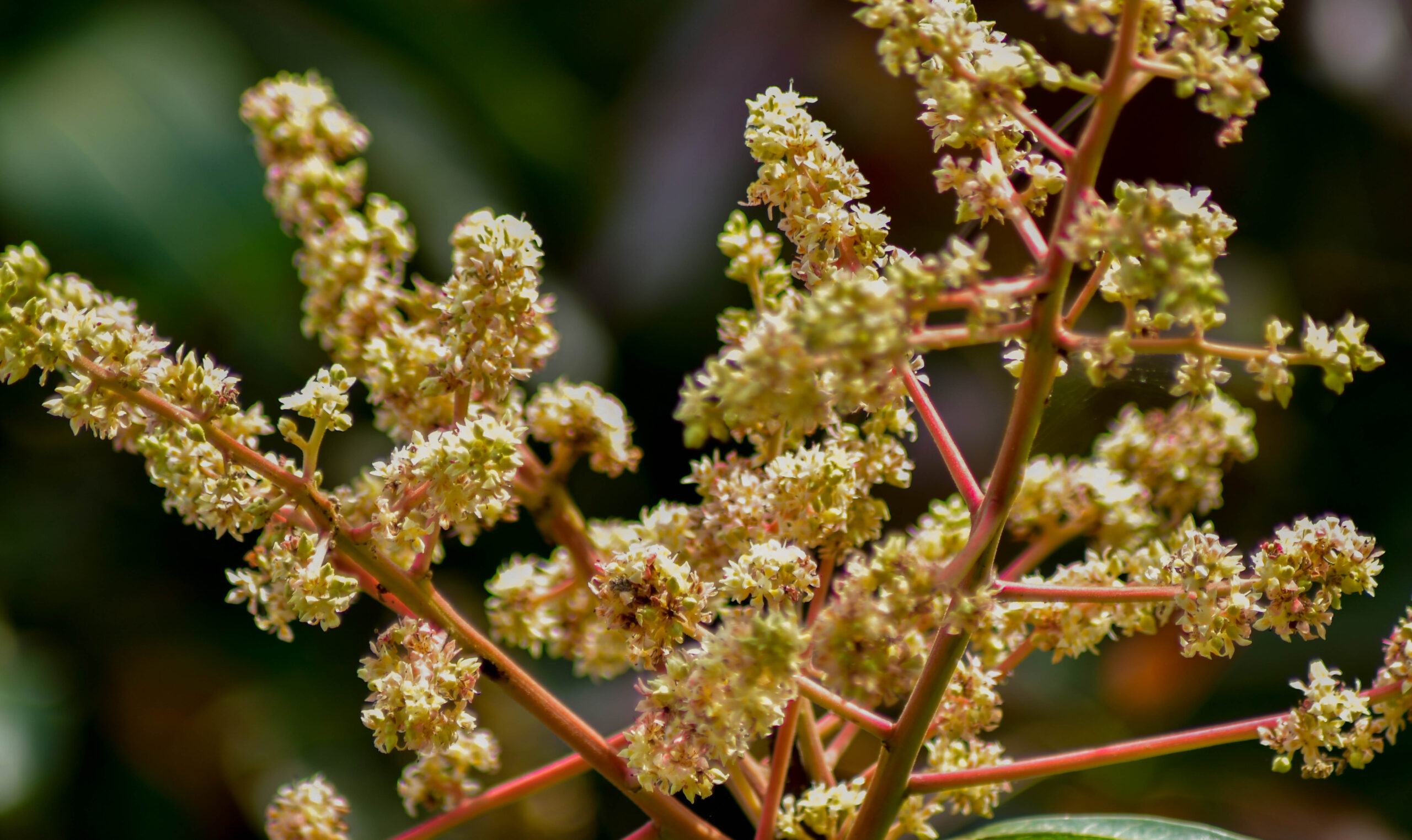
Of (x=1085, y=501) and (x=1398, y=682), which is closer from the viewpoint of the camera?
(x=1398, y=682)

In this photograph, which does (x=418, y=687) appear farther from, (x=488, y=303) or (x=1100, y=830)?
(x=1100, y=830)

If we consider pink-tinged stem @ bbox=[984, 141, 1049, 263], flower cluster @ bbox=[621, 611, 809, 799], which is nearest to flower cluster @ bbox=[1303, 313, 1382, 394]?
pink-tinged stem @ bbox=[984, 141, 1049, 263]

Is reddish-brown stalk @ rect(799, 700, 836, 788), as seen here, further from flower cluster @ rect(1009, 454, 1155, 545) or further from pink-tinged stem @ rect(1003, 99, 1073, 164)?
pink-tinged stem @ rect(1003, 99, 1073, 164)

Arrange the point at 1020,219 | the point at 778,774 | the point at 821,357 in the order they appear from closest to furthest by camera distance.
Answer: the point at 821,357 < the point at 1020,219 < the point at 778,774

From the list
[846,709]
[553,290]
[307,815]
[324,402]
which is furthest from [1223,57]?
[553,290]

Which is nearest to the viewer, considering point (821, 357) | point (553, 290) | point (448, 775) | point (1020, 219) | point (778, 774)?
point (821, 357)

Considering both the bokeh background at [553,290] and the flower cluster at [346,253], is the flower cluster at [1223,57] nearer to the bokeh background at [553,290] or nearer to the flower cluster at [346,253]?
the flower cluster at [346,253]

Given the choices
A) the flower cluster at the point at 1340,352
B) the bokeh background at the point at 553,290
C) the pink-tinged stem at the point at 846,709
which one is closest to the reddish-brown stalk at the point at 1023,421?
the pink-tinged stem at the point at 846,709
